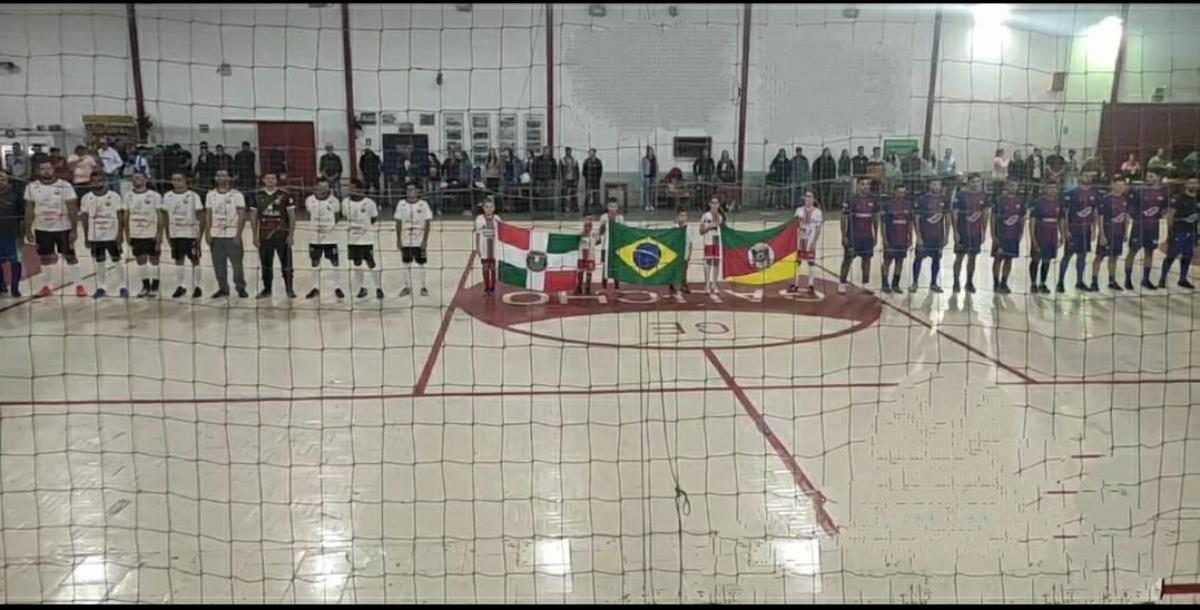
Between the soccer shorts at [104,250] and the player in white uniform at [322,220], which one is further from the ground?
the player in white uniform at [322,220]

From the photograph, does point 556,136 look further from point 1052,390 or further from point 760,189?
point 1052,390

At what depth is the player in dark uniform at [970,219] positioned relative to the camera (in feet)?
38.1

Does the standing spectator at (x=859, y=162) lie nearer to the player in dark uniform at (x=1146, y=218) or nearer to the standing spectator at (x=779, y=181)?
the standing spectator at (x=779, y=181)

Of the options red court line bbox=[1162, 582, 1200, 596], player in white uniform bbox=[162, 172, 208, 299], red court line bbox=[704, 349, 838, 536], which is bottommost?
red court line bbox=[1162, 582, 1200, 596]

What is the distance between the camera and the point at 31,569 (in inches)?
179

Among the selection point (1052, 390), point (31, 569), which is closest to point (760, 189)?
point (1052, 390)

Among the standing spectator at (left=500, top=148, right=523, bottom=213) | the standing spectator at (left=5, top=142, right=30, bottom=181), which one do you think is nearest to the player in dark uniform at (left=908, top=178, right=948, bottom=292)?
the standing spectator at (left=500, top=148, right=523, bottom=213)

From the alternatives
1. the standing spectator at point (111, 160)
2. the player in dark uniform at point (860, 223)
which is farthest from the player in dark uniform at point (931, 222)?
the standing spectator at point (111, 160)

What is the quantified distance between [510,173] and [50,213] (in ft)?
36.0

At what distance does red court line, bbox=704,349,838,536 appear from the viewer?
5113 millimetres

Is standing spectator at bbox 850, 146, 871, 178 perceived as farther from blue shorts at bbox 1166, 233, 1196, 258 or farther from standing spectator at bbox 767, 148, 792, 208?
blue shorts at bbox 1166, 233, 1196, 258

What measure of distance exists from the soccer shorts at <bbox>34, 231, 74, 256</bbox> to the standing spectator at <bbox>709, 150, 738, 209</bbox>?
1283cm

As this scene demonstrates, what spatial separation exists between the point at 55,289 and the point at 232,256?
8.92 ft

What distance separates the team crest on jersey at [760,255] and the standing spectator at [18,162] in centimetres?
1486
